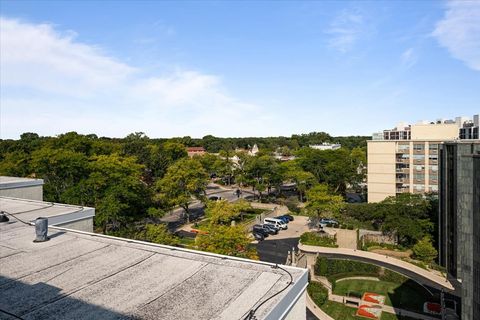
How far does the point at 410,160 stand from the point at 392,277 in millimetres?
28336

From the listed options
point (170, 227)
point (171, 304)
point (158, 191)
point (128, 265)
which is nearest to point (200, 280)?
point (171, 304)

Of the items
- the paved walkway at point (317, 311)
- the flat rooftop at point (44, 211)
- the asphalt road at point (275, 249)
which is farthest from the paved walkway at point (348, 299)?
the flat rooftop at point (44, 211)

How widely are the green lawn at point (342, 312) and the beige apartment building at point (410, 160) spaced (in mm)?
32756

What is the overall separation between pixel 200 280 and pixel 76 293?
3.50 meters

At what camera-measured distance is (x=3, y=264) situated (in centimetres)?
1168

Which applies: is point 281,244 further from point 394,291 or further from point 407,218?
point 407,218

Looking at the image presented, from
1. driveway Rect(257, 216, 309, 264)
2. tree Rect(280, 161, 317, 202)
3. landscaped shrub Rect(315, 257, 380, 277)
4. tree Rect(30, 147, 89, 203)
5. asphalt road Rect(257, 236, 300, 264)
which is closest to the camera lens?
landscaped shrub Rect(315, 257, 380, 277)

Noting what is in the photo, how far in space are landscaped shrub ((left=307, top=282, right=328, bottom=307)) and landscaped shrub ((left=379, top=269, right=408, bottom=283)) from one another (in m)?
6.73

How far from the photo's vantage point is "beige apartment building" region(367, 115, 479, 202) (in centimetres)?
5247

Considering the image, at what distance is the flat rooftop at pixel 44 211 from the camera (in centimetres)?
1780

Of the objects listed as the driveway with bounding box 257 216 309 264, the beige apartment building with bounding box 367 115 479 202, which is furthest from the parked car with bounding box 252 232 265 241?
the beige apartment building with bounding box 367 115 479 202

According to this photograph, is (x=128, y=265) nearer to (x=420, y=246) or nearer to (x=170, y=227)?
(x=420, y=246)

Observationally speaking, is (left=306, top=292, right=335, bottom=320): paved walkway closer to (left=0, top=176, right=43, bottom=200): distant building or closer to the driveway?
the driveway

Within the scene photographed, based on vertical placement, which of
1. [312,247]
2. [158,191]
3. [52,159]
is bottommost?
[312,247]
